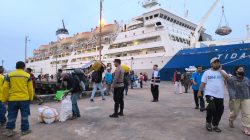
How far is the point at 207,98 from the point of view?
4.54 metres

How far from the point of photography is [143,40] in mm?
30859

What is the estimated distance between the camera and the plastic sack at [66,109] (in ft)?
18.6

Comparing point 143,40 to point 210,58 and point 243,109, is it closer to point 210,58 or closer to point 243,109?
point 210,58

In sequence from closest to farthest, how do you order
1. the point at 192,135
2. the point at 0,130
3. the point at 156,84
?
the point at 192,135 → the point at 0,130 → the point at 156,84

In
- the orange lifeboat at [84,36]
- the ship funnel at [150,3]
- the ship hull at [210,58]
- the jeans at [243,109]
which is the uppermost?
the ship funnel at [150,3]

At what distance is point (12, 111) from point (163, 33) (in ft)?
82.2

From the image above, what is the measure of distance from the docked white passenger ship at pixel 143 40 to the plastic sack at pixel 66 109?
21122mm

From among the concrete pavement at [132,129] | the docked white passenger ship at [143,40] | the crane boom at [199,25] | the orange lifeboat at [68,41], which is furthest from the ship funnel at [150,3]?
the concrete pavement at [132,129]

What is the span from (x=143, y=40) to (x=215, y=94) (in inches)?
1055

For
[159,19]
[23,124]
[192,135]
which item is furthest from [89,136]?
[159,19]

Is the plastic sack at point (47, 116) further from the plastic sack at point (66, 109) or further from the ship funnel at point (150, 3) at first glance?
the ship funnel at point (150, 3)

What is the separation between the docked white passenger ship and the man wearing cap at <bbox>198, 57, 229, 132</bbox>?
70.4 ft

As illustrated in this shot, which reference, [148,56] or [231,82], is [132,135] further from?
[148,56]

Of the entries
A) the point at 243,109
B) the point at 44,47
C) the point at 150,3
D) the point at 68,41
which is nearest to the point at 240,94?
the point at 243,109
